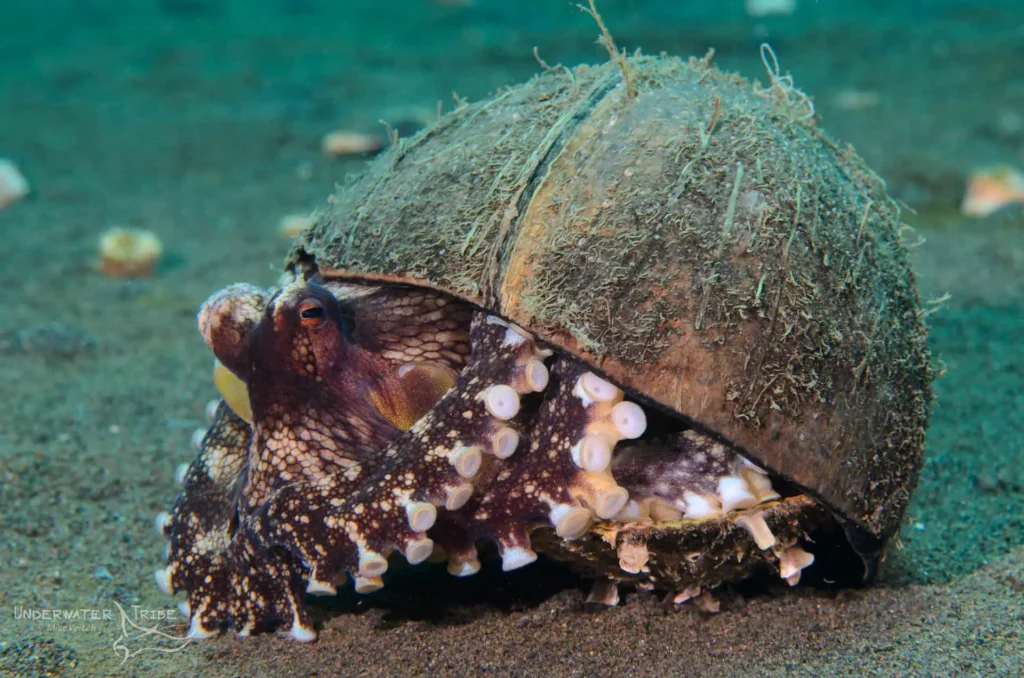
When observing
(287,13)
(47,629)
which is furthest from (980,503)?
(287,13)

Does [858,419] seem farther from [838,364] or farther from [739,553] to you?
[739,553]

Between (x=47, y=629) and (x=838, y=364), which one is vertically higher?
(x=838, y=364)

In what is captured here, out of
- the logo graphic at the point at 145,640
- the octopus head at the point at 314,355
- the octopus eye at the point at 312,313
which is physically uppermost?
the octopus eye at the point at 312,313

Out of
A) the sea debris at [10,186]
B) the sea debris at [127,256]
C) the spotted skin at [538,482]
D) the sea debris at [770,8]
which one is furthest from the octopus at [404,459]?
the sea debris at [770,8]

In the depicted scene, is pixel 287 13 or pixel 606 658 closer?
pixel 606 658

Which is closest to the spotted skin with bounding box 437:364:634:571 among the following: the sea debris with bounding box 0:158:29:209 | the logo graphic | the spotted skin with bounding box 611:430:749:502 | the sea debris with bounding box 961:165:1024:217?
the spotted skin with bounding box 611:430:749:502

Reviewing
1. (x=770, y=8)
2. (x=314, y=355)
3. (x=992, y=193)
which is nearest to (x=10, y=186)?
(x=314, y=355)

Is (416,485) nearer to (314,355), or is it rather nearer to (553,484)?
(553,484)

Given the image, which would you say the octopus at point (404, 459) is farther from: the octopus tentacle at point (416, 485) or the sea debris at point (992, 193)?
the sea debris at point (992, 193)

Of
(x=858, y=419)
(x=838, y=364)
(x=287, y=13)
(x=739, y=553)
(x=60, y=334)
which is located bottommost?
(x=287, y=13)
